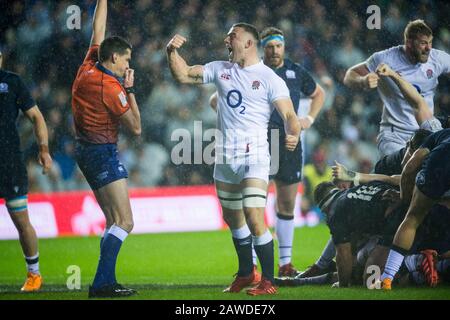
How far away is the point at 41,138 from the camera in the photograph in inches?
240

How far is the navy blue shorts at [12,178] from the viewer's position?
6.15 metres

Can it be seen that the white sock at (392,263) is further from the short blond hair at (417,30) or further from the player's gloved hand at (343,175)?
the short blond hair at (417,30)

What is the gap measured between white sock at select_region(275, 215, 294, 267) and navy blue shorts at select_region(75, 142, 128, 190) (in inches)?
67.0

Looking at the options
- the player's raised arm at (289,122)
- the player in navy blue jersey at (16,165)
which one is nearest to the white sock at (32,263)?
the player in navy blue jersey at (16,165)

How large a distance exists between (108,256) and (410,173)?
217 cm

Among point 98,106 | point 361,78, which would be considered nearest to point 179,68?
point 98,106

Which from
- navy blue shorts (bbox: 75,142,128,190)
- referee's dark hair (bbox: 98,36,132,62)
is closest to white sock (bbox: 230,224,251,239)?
navy blue shorts (bbox: 75,142,128,190)

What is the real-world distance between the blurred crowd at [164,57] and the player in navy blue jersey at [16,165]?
3206mm

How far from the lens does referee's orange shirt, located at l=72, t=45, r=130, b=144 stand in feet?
18.6

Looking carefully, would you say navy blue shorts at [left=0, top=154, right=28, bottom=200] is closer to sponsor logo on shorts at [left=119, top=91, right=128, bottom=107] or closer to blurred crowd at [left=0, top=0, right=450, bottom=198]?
sponsor logo on shorts at [left=119, top=91, right=128, bottom=107]

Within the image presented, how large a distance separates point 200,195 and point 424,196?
5.28 metres

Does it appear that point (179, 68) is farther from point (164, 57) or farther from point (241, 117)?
point (164, 57)
